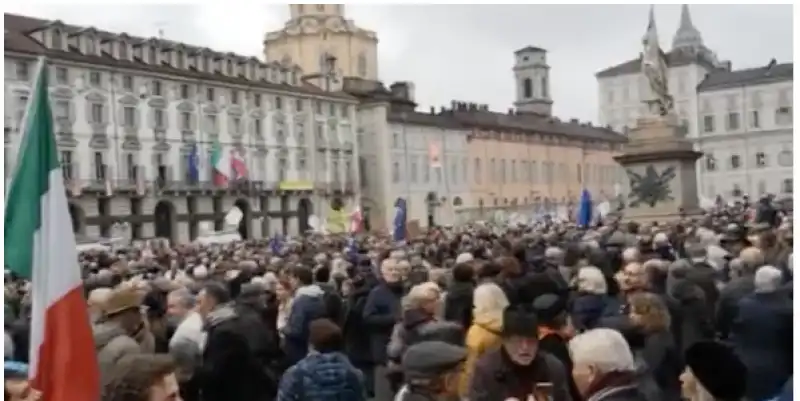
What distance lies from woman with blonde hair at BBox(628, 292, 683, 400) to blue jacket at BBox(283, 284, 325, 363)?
2.85 metres

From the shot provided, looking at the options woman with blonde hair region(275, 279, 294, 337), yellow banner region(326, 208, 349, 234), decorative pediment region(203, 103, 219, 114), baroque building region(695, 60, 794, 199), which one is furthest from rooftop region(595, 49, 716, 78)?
woman with blonde hair region(275, 279, 294, 337)

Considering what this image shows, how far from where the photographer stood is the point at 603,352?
5.18 metres

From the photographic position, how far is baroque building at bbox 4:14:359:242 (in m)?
53.9

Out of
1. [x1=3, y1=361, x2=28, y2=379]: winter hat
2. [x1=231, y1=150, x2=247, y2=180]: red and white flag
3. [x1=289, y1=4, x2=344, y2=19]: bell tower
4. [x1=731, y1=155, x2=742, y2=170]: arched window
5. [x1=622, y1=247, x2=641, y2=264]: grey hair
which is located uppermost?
[x1=289, y1=4, x2=344, y2=19]: bell tower

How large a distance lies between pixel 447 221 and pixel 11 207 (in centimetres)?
7438

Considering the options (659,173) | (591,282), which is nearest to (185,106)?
(659,173)

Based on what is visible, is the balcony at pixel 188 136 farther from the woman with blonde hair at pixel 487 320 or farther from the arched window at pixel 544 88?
the arched window at pixel 544 88

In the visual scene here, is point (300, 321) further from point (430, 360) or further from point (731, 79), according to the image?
point (731, 79)

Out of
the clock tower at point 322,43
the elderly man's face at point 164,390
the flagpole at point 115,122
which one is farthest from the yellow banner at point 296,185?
the elderly man's face at point 164,390

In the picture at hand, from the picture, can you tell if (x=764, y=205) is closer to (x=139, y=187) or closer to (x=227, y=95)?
(x=139, y=187)

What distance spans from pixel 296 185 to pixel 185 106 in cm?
1053

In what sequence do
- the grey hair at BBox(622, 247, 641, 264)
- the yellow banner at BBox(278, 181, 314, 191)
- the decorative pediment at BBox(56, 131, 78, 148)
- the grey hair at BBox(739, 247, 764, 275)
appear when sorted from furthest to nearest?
1. the yellow banner at BBox(278, 181, 314, 191)
2. the decorative pediment at BBox(56, 131, 78, 148)
3. the grey hair at BBox(622, 247, 641, 264)
4. the grey hair at BBox(739, 247, 764, 275)

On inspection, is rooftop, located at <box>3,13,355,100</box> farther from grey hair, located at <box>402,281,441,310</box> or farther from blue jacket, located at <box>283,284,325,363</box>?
grey hair, located at <box>402,281,441,310</box>

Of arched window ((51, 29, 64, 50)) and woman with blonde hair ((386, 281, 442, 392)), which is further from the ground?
arched window ((51, 29, 64, 50))
